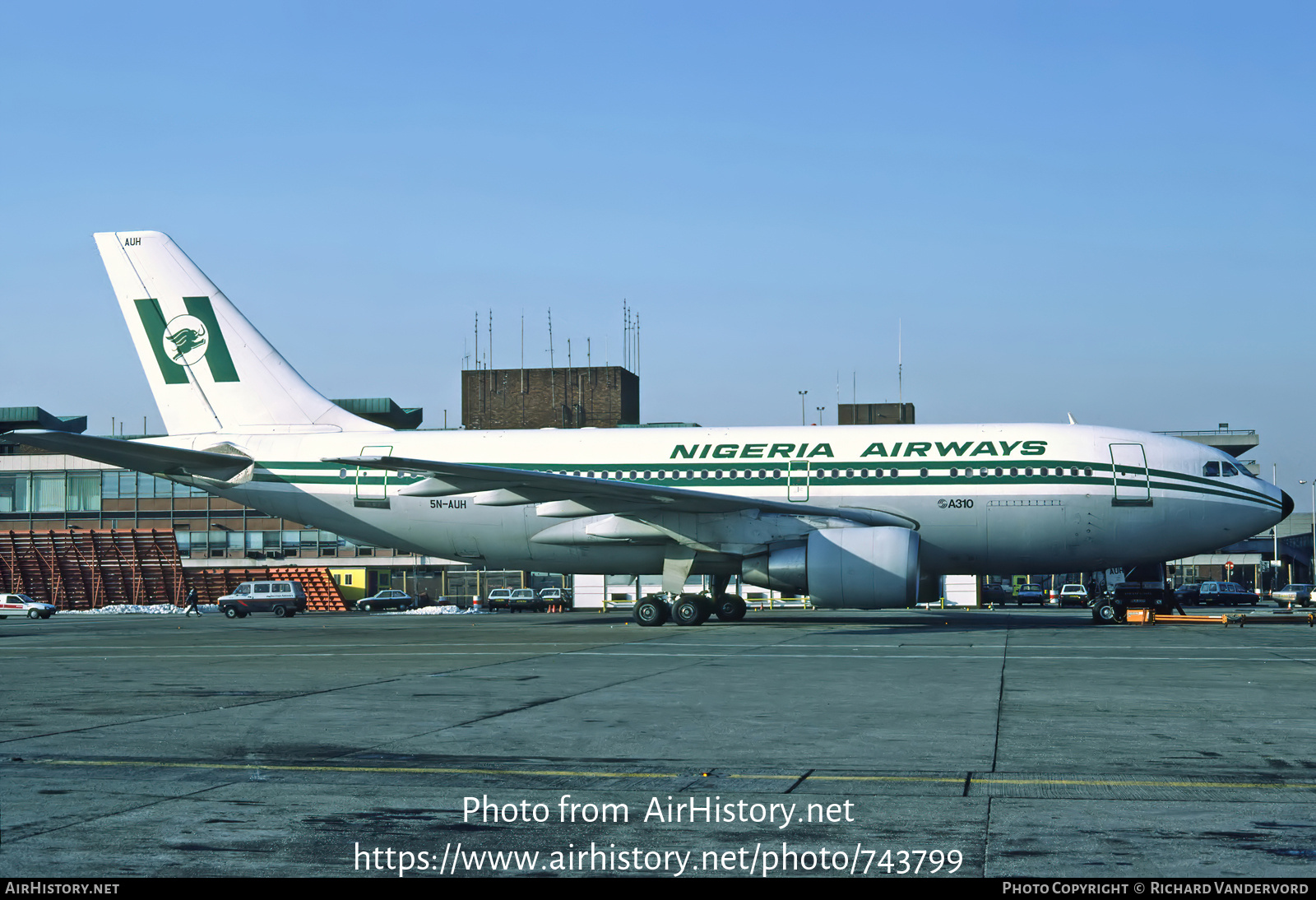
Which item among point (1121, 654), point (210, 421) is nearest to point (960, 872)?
point (1121, 654)

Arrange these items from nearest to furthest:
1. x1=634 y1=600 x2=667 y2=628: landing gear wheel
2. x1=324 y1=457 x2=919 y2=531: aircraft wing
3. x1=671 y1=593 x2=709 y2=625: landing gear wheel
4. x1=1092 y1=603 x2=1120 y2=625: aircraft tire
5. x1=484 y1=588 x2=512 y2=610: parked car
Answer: x1=324 y1=457 x2=919 y2=531: aircraft wing < x1=671 y1=593 x2=709 y2=625: landing gear wheel < x1=1092 y1=603 x2=1120 y2=625: aircraft tire < x1=634 y1=600 x2=667 y2=628: landing gear wheel < x1=484 y1=588 x2=512 y2=610: parked car

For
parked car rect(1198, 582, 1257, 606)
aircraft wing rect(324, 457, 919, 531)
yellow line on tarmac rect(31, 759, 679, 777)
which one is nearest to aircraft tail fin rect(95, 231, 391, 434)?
aircraft wing rect(324, 457, 919, 531)

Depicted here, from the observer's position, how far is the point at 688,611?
28.0 metres

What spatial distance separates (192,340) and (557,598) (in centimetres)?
2578

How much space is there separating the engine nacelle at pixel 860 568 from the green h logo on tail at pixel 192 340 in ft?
55.0

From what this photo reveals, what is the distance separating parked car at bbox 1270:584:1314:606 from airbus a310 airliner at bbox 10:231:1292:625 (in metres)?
38.1

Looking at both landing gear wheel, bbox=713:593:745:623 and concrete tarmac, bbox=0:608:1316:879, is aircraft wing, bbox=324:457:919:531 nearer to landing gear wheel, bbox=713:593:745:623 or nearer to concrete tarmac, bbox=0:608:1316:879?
landing gear wheel, bbox=713:593:745:623

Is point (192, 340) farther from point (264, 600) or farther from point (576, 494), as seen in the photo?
point (264, 600)

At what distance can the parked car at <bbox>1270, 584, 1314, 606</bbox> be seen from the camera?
60312 mm

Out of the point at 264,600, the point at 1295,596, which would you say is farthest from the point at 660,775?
the point at 1295,596

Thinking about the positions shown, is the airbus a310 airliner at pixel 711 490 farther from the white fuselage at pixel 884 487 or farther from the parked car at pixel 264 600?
the parked car at pixel 264 600
